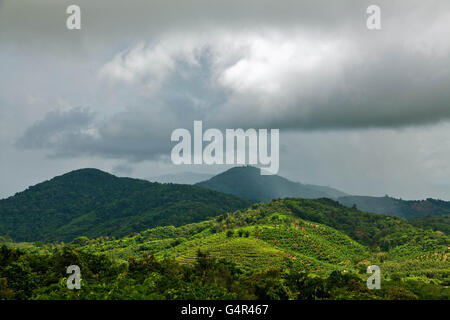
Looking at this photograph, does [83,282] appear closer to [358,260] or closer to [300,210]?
[358,260]

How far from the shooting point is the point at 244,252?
317 feet

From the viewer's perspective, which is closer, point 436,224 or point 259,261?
point 259,261

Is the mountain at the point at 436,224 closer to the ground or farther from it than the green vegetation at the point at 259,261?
farther from it

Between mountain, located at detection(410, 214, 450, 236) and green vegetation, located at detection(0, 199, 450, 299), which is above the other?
mountain, located at detection(410, 214, 450, 236)

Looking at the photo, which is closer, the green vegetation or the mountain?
the green vegetation

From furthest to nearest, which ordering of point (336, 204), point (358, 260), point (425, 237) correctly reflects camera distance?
1. point (336, 204)
2. point (425, 237)
3. point (358, 260)

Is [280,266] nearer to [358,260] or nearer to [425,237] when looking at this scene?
[358,260]

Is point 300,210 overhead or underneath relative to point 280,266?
overhead

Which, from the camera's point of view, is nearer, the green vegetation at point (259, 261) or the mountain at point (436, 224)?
the green vegetation at point (259, 261)

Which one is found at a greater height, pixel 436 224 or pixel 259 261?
pixel 436 224

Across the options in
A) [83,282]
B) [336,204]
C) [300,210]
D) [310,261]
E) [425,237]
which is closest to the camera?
[83,282]
